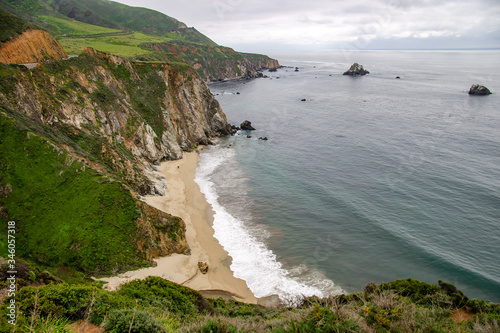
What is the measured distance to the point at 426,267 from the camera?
86.8 ft

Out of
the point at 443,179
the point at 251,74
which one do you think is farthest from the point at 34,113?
the point at 251,74

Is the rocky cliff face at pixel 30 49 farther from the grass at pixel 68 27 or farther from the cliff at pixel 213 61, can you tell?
the cliff at pixel 213 61

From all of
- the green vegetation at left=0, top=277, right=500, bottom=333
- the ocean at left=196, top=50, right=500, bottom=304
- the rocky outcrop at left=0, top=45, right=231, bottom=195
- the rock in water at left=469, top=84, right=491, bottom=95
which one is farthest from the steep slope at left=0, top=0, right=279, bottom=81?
the rock in water at left=469, top=84, right=491, bottom=95

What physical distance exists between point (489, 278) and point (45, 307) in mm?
31757

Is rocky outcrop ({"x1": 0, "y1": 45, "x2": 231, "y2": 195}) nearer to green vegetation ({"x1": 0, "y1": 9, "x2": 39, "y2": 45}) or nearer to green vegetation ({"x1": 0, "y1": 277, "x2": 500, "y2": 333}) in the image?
green vegetation ({"x1": 0, "y1": 9, "x2": 39, "y2": 45})

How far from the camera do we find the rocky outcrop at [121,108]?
104 feet

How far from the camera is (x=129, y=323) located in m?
11.2

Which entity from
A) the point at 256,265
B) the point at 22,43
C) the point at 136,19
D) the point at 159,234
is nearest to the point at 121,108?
the point at 22,43

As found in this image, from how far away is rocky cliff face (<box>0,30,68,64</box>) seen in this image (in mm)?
35906

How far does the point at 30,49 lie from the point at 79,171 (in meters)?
25.7

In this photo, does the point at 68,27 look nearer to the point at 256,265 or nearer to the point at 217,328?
the point at 256,265

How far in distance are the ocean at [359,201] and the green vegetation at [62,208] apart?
10.6 meters

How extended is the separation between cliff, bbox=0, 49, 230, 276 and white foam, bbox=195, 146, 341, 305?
17.6 ft

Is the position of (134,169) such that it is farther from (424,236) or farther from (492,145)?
(492,145)
